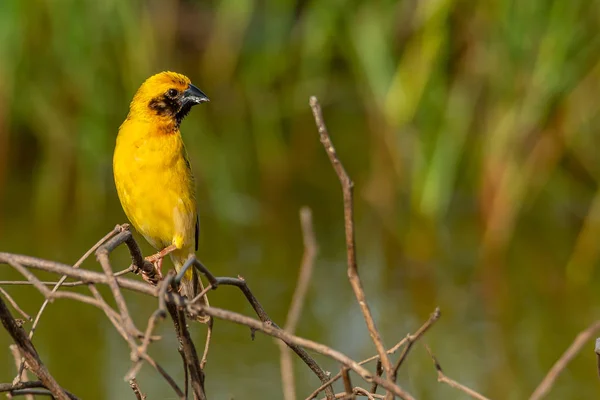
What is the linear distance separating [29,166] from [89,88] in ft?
3.90

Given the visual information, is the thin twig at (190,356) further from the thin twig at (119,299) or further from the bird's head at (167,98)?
the bird's head at (167,98)

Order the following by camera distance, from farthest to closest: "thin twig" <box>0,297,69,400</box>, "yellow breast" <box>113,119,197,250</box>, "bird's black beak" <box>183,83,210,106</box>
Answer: "bird's black beak" <box>183,83,210,106</box>
"yellow breast" <box>113,119,197,250</box>
"thin twig" <box>0,297,69,400</box>

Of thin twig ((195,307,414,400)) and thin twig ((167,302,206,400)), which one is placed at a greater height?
thin twig ((167,302,206,400))

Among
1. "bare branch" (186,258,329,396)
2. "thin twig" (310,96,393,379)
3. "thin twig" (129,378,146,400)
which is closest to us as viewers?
"thin twig" (310,96,393,379)

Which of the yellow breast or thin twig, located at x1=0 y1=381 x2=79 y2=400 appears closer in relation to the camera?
thin twig, located at x1=0 y1=381 x2=79 y2=400

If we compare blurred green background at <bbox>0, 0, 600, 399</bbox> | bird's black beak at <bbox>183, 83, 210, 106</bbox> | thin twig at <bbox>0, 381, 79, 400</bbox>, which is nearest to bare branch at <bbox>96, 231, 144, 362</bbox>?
thin twig at <bbox>0, 381, 79, 400</bbox>

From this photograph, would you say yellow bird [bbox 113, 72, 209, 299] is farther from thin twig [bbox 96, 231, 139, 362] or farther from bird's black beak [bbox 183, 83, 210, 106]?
thin twig [bbox 96, 231, 139, 362]

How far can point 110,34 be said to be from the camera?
7016 millimetres

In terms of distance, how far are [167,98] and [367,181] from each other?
3952mm

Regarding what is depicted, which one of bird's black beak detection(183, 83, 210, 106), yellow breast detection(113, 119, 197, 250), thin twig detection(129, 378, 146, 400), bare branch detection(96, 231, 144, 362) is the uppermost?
bird's black beak detection(183, 83, 210, 106)

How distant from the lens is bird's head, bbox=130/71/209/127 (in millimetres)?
3424

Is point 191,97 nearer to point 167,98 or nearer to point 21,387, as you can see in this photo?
point 167,98

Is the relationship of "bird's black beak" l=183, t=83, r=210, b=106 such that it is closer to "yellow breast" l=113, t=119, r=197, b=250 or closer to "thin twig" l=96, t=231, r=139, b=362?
"yellow breast" l=113, t=119, r=197, b=250

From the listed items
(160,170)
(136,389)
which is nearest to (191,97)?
(160,170)
